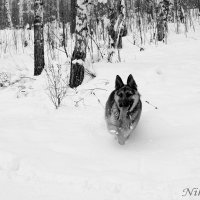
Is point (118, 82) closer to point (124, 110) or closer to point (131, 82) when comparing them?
point (131, 82)

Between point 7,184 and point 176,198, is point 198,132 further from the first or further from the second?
point 7,184

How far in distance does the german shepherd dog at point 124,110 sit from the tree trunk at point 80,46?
2.55 metres

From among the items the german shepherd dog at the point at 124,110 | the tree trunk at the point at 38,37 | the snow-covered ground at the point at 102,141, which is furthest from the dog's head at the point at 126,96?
the tree trunk at the point at 38,37

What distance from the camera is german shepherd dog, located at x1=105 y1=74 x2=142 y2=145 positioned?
16.1ft

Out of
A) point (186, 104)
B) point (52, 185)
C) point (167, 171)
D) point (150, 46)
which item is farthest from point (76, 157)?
point (150, 46)

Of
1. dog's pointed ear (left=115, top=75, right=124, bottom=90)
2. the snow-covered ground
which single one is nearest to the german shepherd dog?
dog's pointed ear (left=115, top=75, right=124, bottom=90)

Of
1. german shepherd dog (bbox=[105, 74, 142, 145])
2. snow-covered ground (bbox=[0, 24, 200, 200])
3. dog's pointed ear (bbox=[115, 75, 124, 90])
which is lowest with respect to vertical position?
snow-covered ground (bbox=[0, 24, 200, 200])

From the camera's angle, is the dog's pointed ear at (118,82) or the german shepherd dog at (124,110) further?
the dog's pointed ear at (118,82)

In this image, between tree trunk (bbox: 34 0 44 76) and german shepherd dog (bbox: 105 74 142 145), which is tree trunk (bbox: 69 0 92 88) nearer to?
tree trunk (bbox: 34 0 44 76)

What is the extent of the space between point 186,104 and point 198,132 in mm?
1052

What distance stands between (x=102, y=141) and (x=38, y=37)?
4344 millimetres

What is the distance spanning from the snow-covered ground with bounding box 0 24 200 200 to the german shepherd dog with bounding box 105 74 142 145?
23cm

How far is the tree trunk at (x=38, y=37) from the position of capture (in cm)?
855

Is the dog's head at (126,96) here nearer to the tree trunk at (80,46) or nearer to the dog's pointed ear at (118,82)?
the dog's pointed ear at (118,82)
